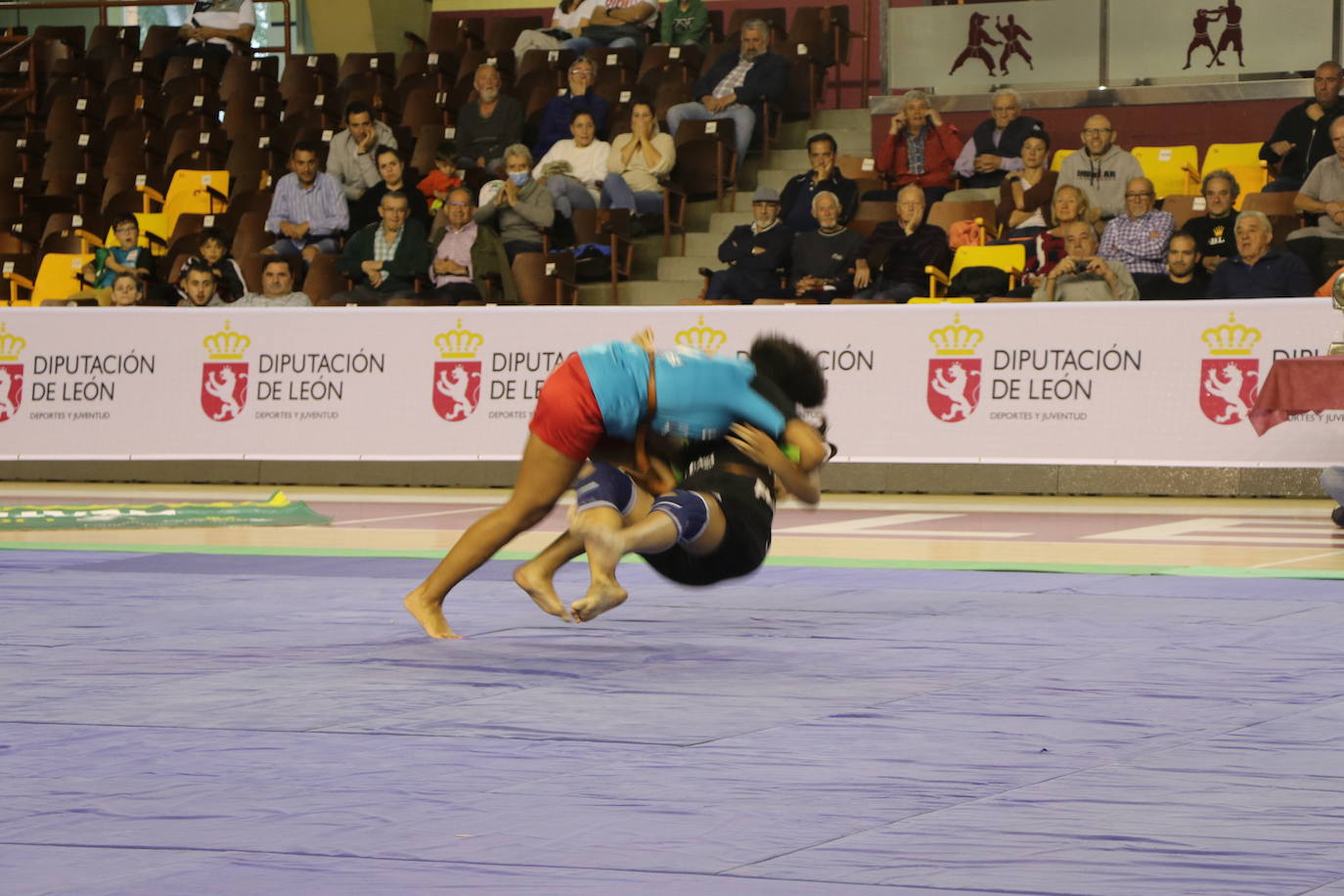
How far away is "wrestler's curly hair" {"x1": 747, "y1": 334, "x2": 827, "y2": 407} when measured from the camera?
578cm

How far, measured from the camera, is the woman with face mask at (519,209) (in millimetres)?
15234

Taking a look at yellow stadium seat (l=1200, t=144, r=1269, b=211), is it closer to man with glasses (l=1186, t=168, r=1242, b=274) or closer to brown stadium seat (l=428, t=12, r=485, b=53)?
man with glasses (l=1186, t=168, r=1242, b=274)

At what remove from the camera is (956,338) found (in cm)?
1219

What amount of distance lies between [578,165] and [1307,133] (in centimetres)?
578

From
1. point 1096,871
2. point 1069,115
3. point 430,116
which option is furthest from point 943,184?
point 1096,871

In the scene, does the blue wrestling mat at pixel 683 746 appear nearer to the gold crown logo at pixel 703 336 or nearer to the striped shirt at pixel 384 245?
the gold crown logo at pixel 703 336

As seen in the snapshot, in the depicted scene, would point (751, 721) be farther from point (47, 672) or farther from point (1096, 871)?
point (47, 672)

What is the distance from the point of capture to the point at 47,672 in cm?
527

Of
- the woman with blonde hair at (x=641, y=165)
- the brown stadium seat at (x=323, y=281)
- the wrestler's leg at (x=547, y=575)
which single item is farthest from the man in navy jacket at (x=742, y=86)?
the wrestler's leg at (x=547, y=575)

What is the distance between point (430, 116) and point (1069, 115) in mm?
6073

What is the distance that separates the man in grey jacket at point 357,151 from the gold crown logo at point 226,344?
10.9 feet

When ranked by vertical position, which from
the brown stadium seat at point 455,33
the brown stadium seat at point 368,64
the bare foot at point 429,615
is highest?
the brown stadium seat at point 455,33

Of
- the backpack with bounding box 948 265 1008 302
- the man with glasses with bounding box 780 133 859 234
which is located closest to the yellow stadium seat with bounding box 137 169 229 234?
the man with glasses with bounding box 780 133 859 234

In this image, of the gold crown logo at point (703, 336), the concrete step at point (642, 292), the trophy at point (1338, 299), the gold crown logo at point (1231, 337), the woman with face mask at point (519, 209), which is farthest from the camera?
the concrete step at point (642, 292)
